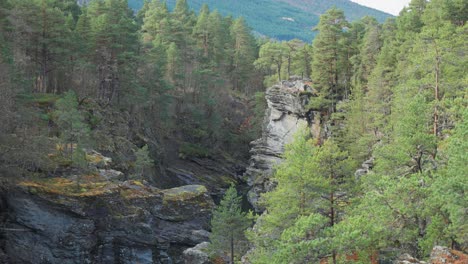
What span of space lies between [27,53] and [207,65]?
32.1 meters

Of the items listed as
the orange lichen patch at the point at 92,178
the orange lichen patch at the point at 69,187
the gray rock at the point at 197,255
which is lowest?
the gray rock at the point at 197,255

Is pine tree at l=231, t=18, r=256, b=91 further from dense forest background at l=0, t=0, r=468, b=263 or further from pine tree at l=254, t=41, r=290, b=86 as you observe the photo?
pine tree at l=254, t=41, r=290, b=86

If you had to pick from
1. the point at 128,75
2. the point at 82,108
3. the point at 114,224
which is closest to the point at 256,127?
the point at 128,75

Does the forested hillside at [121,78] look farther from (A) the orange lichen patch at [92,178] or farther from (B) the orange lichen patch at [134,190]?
(B) the orange lichen patch at [134,190]

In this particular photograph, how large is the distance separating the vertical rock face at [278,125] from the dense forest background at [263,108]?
2458 millimetres

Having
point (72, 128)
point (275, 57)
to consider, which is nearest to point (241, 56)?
point (275, 57)

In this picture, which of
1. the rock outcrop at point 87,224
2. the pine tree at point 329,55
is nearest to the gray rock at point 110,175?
the rock outcrop at point 87,224

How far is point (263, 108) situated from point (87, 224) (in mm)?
47022

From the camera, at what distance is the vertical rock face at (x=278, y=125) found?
209ft

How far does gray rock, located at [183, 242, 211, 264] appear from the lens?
35.0 meters

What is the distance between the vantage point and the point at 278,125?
66.6m

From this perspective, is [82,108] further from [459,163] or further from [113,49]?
[459,163]

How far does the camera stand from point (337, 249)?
64.2 feet

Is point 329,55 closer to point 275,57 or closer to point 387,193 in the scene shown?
point 275,57
